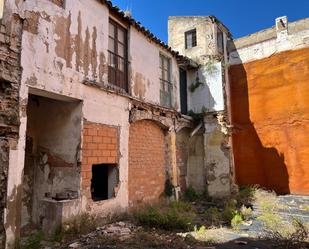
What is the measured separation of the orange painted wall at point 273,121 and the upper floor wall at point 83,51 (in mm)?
5232

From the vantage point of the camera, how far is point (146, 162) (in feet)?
32.0

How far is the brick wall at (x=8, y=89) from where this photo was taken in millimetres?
5367

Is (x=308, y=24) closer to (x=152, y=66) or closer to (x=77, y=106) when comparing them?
(x=152, y=66)

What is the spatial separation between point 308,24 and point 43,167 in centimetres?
1269

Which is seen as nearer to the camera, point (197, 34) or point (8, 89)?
point (8, 89)

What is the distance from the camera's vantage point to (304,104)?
1200 cm

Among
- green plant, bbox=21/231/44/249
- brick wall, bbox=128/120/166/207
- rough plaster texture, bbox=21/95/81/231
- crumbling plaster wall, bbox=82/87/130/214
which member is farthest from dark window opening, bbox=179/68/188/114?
green plant, bbox=21/231/44/249

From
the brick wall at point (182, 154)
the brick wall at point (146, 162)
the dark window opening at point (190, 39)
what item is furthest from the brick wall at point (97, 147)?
the dark window opening at point (190, 39)

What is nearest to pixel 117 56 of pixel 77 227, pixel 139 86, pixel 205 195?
pixel 139 86

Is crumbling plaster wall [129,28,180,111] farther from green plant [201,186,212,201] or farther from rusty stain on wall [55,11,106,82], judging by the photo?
green plant [201,186,212,201]

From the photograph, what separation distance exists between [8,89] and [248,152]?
10.9 metres

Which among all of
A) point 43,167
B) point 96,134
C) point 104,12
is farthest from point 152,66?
point 43,167

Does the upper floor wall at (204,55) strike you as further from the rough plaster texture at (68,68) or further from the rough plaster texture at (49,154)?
the rough plaster texture at (49,154)

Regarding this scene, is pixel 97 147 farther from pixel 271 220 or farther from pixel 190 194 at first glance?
pixel 190 194
